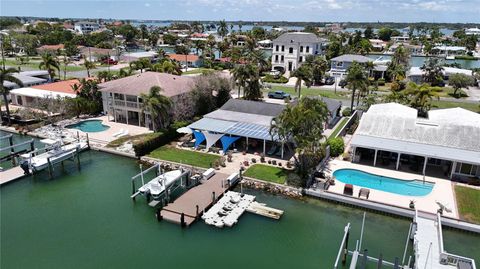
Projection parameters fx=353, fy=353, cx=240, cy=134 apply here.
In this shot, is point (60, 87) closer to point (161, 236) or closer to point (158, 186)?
point (158, 186)

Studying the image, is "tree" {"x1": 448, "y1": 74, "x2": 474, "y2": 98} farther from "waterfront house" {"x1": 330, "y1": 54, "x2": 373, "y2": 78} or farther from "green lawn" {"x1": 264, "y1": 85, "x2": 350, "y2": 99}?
"waterfront house" {"x1": 330, "y1": 54, "x2": 373, "y2": 78}

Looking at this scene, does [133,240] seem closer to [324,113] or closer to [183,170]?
[183,170]

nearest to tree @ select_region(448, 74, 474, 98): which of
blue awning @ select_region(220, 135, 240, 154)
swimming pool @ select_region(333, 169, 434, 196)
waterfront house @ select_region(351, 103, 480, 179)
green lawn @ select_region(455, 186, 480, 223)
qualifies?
waterfront house @ select_region(351, 103, 480, 179)

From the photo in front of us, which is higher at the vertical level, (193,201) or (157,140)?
(157,140)

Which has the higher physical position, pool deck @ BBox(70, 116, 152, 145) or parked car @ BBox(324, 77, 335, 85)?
parked car @ BBox(324, 77, 335, 85)

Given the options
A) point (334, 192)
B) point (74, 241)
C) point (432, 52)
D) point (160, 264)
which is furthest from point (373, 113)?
point (432, 52)

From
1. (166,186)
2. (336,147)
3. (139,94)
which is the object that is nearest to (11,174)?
(166,186)

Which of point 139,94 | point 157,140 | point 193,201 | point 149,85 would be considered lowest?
point 193,201
